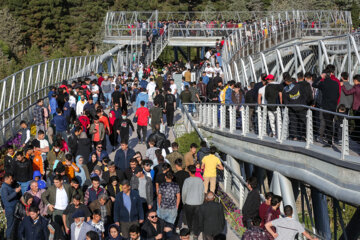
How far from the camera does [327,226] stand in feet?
49.3

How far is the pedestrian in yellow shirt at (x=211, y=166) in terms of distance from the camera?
13.7 meters

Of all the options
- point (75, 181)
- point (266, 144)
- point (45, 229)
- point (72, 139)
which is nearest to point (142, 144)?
point (72, 139)

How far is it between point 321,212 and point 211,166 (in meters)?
3.32

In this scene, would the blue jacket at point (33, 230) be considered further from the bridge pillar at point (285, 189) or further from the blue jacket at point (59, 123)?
the blue jacket at point (59, 123)

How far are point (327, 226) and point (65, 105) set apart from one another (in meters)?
8.77

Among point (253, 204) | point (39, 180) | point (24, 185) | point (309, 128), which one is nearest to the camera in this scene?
point (253, 204)

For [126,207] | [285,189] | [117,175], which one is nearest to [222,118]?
[285,189]

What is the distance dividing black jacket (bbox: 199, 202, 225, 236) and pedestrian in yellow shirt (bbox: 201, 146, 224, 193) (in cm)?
258

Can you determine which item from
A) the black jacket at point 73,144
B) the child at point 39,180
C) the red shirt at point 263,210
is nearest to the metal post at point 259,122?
the black jacket at point 73,144

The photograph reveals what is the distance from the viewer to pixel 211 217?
11047 mm

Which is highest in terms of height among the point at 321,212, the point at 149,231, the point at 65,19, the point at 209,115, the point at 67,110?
the point at 65,19

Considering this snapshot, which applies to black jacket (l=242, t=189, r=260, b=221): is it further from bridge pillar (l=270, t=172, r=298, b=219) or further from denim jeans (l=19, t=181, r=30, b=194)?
denim jeans (l=19, t=181, r=30, b=194)

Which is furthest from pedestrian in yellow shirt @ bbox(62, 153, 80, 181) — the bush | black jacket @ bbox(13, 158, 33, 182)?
the bush

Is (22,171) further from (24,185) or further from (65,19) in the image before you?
(65,19)
